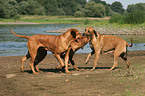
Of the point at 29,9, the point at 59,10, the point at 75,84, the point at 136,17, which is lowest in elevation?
the point at 75,84

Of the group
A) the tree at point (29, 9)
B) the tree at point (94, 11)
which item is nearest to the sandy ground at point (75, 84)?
the tree at point (29, 9)

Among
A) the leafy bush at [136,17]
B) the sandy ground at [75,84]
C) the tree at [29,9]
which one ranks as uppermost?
the tree at [29,9]

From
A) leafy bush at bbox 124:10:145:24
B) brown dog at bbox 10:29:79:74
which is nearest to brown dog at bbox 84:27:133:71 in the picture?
brown dog at bbox 10:29:79:74

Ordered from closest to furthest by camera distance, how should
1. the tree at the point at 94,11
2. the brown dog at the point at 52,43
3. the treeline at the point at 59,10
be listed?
the brown dog at the point at 52,43 < the treeline at the point at 59,10 < the tree at the point at 94,11

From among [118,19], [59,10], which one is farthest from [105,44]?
[59,10]

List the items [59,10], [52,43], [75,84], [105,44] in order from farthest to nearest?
[59,10], [105,44], [52,43], [75,84]

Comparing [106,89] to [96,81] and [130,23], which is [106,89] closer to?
[96,81]

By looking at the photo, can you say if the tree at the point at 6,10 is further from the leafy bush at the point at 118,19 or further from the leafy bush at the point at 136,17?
the leafy bush at the point at 136,17

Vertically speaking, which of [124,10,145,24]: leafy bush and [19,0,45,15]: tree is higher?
[19,0,45,15]: tree

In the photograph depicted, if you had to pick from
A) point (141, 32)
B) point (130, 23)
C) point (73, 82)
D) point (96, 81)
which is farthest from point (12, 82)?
point (130, 23)

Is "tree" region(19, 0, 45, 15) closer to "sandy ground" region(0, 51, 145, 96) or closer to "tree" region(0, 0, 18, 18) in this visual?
"tree" region(0, 0, 18, 18)

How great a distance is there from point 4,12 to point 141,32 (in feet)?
196

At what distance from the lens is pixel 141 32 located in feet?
119

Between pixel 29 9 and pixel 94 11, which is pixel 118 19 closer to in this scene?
pixel 29 9
